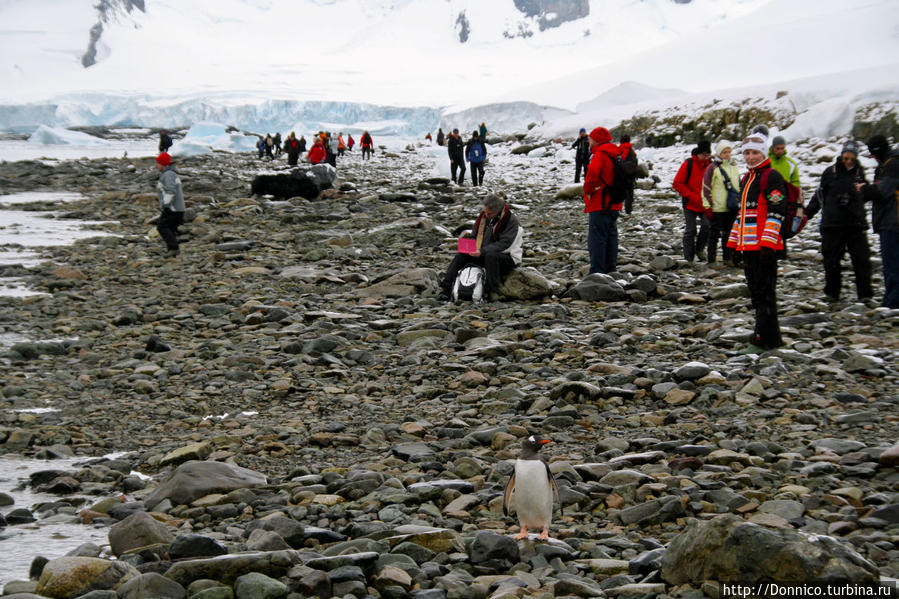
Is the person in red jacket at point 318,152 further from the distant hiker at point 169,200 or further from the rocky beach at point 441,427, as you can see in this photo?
the rocky beach at point 441,427

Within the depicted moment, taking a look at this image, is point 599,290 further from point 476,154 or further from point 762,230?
point 476,154

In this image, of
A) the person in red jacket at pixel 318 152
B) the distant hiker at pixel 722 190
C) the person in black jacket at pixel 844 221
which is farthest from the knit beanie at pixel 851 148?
the person in red jacket at pixel 318 152

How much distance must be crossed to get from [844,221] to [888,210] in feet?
1.67

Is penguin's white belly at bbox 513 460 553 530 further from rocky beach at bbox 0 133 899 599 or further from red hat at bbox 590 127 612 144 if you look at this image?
red hat at bbox 590 127 612 144

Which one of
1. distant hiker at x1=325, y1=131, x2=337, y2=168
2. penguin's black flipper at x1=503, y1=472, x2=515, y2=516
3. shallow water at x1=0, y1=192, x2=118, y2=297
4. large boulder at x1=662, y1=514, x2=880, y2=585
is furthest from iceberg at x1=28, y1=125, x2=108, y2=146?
large boulder at x1=662, y1=514, x2=880, y2=585

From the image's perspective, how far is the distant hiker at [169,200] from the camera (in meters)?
12.9

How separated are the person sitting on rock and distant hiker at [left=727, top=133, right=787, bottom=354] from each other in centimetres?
332

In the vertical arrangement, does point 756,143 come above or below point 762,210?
above

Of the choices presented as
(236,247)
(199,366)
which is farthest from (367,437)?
(236,247)

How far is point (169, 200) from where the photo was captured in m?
13.1

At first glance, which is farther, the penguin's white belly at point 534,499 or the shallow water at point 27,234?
the shallow water at point 27,234

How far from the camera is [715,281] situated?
9.58 m

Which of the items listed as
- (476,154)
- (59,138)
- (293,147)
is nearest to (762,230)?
(476,154)

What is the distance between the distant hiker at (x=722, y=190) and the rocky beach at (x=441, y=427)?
0.64 metres
